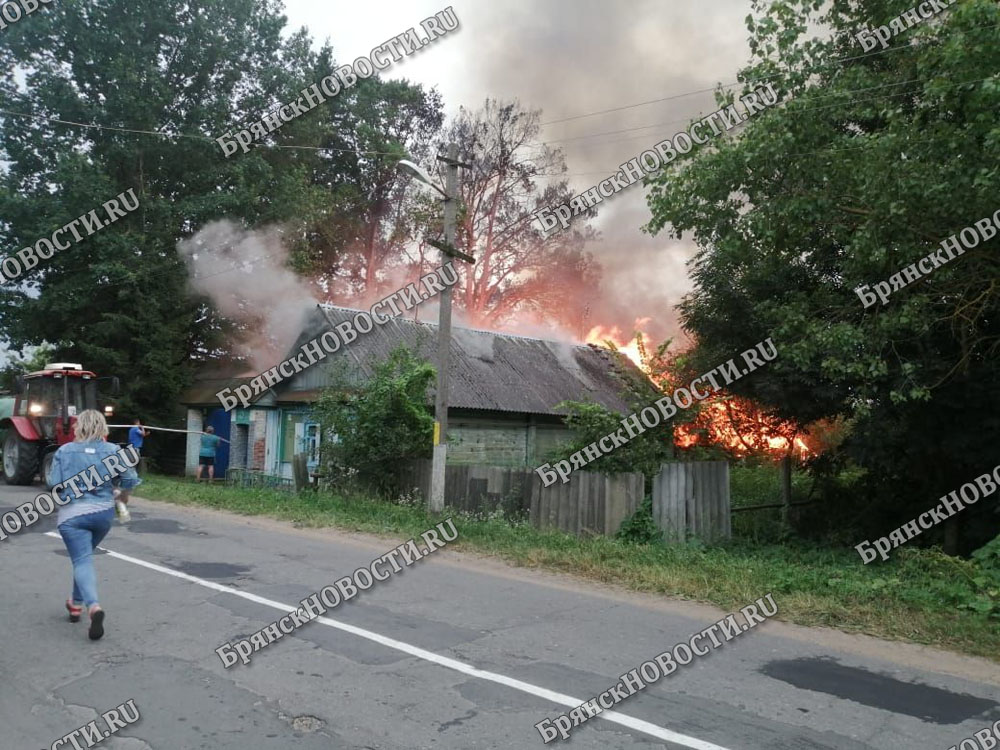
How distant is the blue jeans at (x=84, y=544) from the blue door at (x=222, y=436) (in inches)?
739

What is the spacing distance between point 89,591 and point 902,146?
9.58m

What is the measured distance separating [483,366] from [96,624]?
1768cm

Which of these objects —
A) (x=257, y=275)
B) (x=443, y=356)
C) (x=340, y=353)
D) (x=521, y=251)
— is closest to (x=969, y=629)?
(x=443, y=356)

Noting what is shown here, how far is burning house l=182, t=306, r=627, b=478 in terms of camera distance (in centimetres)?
2072

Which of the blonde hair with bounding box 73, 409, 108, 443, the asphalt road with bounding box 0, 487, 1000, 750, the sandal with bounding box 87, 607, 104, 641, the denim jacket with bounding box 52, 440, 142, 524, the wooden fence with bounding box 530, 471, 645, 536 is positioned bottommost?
the asphalt road with bounding box 0, 487, 1000, 750

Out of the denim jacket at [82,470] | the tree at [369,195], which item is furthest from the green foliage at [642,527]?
the tree at [369,195]

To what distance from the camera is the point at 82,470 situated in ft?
19.3

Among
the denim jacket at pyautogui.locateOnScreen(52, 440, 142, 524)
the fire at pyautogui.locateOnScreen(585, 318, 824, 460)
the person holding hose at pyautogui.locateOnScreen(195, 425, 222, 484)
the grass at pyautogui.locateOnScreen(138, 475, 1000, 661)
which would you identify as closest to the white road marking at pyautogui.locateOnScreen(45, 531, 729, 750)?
the denim jacket at pyautogui.locateOnScreen(52, 440, 142, 524)

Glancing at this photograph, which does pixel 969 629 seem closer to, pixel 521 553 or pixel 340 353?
pixel 521 553

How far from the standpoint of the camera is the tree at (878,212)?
8656 mm

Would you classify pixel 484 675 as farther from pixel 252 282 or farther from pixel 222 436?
pixel 252 282

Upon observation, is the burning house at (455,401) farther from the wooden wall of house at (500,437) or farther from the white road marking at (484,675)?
the white road marking at (484,675)

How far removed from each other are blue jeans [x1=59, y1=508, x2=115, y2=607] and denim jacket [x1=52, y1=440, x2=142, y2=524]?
5cm

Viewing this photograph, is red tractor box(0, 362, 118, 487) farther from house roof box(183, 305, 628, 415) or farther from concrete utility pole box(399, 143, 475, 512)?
concrete utility pole box(399, 143, 475, 512)
